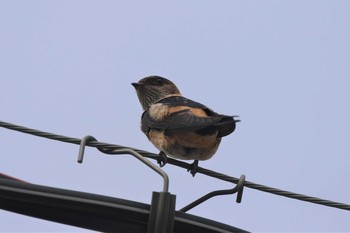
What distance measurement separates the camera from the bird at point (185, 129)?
530 centimetres

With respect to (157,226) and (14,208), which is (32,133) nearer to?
(14,208)

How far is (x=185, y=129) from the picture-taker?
5.46 metres

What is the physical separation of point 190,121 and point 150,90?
2.42m

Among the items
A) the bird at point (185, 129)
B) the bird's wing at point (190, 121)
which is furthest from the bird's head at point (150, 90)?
the bird's wing at point (190, 121)

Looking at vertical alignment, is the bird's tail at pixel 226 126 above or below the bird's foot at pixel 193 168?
above

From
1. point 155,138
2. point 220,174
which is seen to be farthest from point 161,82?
point 220,174

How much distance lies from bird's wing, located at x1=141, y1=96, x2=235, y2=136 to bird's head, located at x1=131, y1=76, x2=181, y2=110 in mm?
1183

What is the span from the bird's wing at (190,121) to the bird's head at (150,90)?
1183 mm

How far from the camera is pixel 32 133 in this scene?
3871 millimetres

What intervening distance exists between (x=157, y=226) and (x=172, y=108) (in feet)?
9.87

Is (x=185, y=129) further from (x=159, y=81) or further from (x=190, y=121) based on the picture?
(x=159, y=81)

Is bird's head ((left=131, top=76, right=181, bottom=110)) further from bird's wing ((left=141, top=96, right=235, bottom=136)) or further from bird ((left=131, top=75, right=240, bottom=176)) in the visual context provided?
bird's wing ((left=141, top=96, right=235, bottom=136))

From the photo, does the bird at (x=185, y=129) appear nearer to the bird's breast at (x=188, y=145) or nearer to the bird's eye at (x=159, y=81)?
the bird's breast at (x=188, y=145)

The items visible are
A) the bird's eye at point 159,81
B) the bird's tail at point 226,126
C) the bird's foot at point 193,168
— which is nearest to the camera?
the bird's tail at point 226,126
